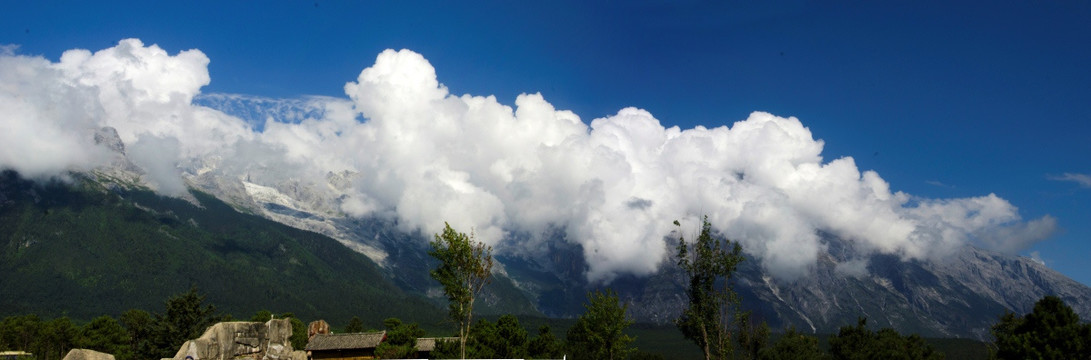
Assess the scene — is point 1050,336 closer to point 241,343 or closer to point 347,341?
point 241,343

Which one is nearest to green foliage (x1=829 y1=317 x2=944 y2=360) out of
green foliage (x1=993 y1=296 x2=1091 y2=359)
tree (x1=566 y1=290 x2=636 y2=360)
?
green foliage (x1=993 y1=296 x2=1091 y2=359)

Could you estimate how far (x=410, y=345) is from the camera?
8669cm

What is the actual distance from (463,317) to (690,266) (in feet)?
80.9

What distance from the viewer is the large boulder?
98.4ft

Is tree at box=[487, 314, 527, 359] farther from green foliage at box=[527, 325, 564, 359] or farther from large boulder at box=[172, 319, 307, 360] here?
large boulder at box=[172, 319, 307, 360]

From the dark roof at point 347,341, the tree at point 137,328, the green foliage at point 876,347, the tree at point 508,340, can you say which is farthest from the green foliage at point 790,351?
the tree at point 137,328

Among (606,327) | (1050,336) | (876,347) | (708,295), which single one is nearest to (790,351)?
(876,347)

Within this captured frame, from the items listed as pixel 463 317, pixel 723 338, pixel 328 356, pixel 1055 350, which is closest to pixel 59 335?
pixel 328 356

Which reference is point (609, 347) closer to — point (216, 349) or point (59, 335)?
point (216, 349)

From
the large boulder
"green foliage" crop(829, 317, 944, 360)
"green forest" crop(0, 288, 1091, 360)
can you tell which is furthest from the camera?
"green foliage" crop(829, 317, 944, 360)

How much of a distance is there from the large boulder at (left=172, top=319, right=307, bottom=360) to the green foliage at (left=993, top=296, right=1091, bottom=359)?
171ft

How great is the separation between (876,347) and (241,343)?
87.1 m

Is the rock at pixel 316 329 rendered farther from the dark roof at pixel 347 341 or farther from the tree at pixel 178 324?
the tree at pixel 178 324

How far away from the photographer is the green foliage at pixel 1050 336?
46.5 meters
